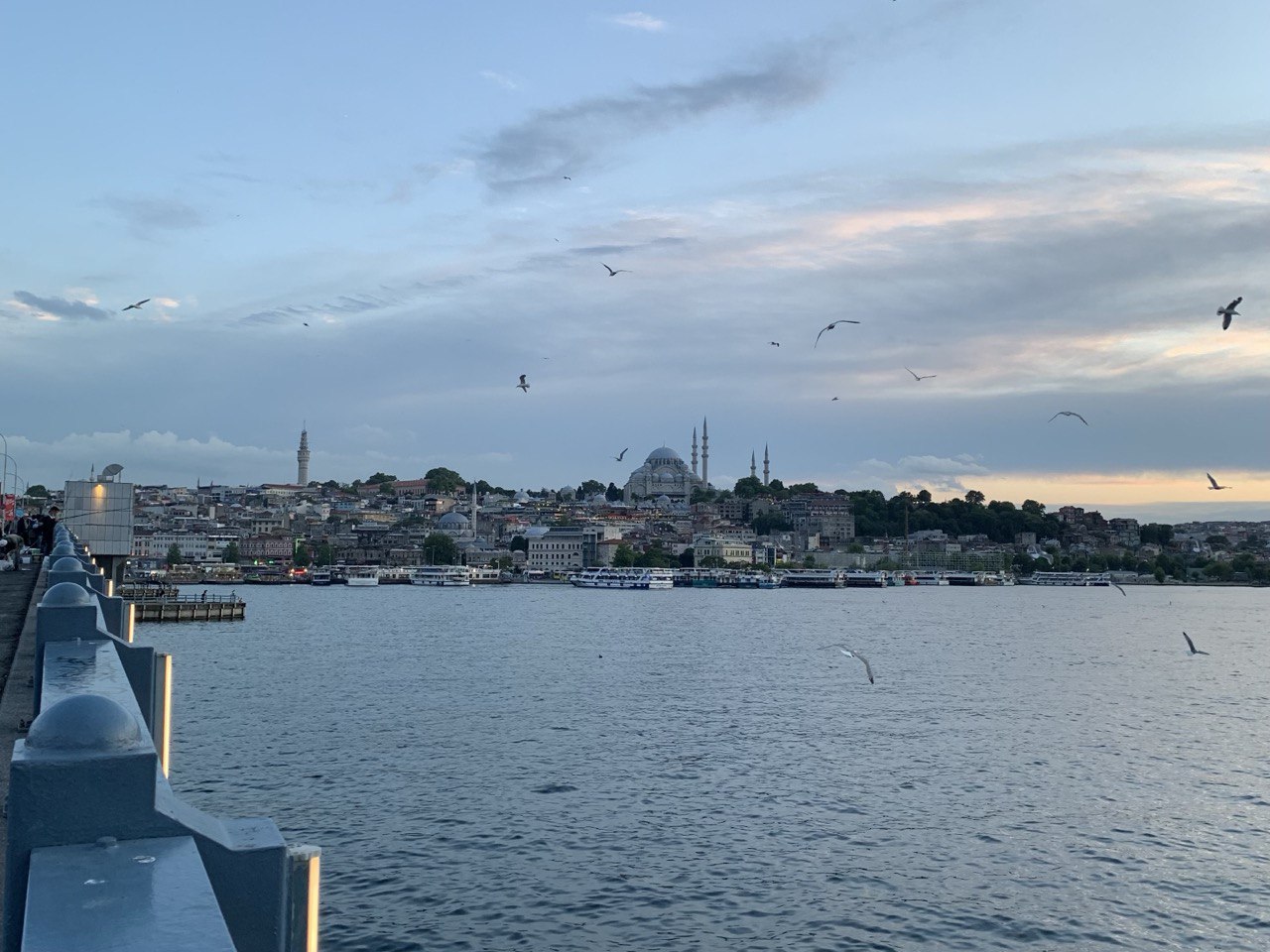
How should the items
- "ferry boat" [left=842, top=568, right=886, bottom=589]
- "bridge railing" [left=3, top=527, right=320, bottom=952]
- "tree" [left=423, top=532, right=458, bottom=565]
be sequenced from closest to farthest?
"bridge railing" [left=3, top=527, right=320, bottom=952] < "ferry boat" [left=842, top=568, right=886, bottom=589] < "tree" [left=423, top=532, right=458, bottom=565]

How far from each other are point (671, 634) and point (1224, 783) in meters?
41.6

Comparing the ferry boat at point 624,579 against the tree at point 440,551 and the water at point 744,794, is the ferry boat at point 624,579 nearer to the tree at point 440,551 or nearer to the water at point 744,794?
the tree at point 440,551

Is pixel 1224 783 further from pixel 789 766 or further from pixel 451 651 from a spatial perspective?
pixel 451 651

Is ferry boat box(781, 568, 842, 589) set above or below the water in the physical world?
above

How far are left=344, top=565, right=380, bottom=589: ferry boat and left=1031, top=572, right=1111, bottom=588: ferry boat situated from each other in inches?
3881

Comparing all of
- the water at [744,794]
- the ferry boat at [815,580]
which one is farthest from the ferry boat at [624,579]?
the water at [744,794]

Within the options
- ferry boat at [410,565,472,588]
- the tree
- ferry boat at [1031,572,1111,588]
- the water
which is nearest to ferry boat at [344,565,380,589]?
ferry boat at [410,565,472,588]

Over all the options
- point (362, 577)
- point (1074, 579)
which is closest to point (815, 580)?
point (1074, 579)

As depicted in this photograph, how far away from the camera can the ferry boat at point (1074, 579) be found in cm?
17500

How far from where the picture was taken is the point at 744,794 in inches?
828

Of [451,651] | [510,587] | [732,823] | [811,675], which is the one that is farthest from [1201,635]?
[510,587]

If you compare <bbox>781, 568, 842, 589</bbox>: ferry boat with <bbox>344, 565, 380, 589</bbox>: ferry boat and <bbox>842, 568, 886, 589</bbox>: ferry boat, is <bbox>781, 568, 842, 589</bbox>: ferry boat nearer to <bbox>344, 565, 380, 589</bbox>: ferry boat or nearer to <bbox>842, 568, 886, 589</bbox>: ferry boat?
<bbox>842, 568, 886, 589</bbox>: ferry boat

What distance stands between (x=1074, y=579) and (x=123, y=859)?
188 meters

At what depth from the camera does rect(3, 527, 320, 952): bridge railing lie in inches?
73.8
